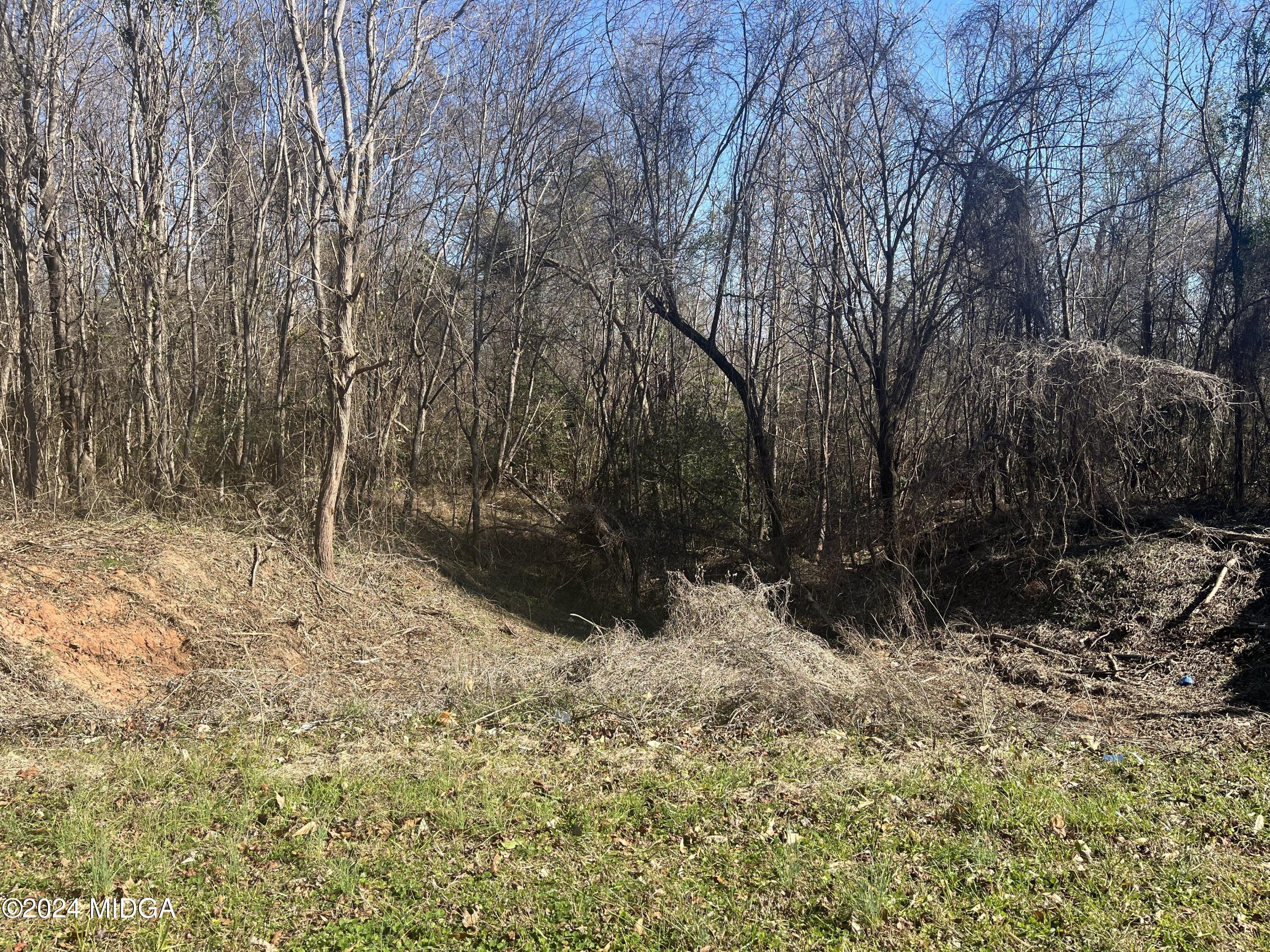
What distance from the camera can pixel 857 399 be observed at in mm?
13828

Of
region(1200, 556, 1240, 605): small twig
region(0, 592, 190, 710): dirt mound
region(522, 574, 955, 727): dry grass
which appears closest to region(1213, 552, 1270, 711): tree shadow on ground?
region(1200, 556, 1240, 605): small twig

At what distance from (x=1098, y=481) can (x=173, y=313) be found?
425 inches

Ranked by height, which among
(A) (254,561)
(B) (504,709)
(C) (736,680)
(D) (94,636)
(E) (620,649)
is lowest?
(B) (504,709)

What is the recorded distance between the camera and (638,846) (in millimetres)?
4199

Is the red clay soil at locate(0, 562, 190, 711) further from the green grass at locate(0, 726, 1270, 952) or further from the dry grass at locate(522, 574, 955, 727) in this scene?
the dry grass at locate(522, 574, 955, 727)

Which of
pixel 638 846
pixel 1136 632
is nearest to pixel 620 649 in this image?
pixel 638 846

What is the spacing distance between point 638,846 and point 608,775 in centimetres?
93

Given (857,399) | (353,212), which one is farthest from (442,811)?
(857,399)

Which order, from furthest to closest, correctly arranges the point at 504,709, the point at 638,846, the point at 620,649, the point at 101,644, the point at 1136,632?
1. the point at 1136,632
2. the point at 101,644
3. the point at 620,649
4. the point at 504,709
5. the point at 638,846

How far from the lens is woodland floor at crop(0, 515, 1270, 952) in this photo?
11.7 ft

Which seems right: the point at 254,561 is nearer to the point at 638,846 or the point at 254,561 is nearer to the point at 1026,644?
the point at 638,846

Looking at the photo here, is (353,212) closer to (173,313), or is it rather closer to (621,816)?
(173,313)

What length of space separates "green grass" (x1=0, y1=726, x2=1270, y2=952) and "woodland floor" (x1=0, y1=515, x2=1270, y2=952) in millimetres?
18

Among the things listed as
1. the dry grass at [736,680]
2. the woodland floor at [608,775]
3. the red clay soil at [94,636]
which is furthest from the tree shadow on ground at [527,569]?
the red clay soil at [94,636]
